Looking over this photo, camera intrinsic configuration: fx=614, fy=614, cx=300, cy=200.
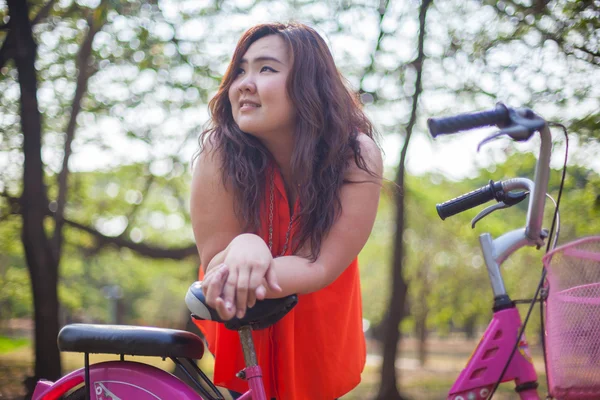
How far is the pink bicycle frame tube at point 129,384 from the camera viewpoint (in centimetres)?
199

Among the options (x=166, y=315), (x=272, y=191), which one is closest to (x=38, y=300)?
(x=272, y=191)

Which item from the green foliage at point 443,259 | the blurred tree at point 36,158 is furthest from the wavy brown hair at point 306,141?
the green foliage at point 443,259

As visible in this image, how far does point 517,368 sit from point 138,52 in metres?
8.55

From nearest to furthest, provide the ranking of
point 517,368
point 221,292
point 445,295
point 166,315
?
1. point 221,292
2. point 517,368
3. point 445,295
4. point 166,315

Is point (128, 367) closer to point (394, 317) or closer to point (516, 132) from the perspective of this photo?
point (516, 132)

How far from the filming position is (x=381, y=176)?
198 centimetres

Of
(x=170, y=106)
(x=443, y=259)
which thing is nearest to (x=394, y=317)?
(x=170, y=106)

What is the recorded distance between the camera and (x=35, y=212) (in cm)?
635

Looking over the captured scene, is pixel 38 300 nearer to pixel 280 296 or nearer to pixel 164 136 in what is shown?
pixel 164 136

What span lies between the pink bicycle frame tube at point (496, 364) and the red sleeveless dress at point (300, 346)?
412mm

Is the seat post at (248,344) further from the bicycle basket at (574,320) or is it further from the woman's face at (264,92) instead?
the bicycle basket at (574,320)

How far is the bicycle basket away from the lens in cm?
163

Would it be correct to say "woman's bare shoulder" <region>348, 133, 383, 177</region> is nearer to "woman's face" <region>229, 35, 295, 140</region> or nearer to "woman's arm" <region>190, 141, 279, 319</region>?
"woman's face" <region>229, 35, 295, 140</region>

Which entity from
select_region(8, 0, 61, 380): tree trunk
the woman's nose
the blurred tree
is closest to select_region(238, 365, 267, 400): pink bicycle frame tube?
the woman's nose
